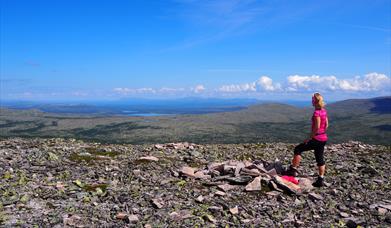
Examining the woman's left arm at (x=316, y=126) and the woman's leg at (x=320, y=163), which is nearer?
the woman's left arm at (x=316, y=126)

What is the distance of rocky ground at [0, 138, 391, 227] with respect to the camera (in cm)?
1314

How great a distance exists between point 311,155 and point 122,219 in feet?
58.9

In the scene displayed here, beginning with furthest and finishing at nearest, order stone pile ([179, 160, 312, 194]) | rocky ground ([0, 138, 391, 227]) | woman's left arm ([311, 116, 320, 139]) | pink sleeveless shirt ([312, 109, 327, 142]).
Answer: pink sleeveless shirt ([312, 109, 327, 142]) → woman's left arm ([311, 116, 320, 139]) → stone pile ([179, 160, 312, 194]) → rocky ground ([0, 138, 391, 227])

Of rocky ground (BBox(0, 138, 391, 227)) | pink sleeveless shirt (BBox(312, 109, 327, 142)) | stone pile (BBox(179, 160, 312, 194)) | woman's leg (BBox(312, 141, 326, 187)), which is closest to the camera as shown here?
rocky ground (BBox(0, 138, 391, 227))

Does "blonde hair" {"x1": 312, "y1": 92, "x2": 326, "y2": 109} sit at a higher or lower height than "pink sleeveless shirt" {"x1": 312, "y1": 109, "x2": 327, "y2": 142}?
higher

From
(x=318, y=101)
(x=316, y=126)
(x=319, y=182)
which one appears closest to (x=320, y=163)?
(x=319, y=182)

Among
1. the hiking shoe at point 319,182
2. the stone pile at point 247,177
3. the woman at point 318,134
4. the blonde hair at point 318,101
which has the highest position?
the blonde hair at point 318,101

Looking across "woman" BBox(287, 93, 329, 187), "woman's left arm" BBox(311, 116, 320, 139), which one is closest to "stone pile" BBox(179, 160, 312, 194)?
"woman" BBox(287, 93, 329, 187)

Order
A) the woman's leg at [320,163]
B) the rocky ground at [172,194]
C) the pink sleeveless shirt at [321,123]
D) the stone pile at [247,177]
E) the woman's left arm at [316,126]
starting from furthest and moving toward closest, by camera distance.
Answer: the woman's leg at [320,163], the pink sleeveless shirt at [321,123], the woman's left arm at [316,126], the stone pile at [247,177], the rocky ground at [172,194]

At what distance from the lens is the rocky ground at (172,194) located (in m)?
13.1

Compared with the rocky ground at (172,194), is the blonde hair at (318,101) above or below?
above

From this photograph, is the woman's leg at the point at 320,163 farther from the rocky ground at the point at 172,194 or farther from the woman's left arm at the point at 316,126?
the woman's left arm at the point at 316,126

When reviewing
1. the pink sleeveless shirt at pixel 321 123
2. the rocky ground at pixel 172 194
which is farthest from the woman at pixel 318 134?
the rocky ground at pixel 172 194

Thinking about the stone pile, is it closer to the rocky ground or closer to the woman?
the rocky ground
